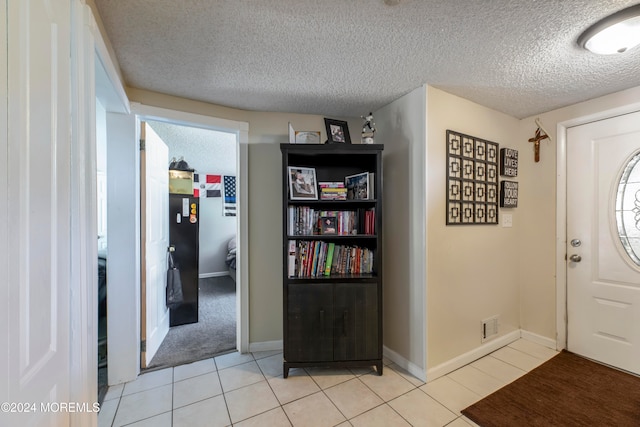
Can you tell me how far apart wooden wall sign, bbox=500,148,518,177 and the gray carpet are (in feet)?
10.1

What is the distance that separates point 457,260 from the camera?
211cm

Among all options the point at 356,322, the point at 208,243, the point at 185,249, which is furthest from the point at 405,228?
the point at 208,243

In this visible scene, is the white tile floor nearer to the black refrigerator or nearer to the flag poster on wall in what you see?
the black refrigerator

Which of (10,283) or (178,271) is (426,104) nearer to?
(10,283)

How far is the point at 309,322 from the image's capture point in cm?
197

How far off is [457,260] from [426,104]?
1271 mm

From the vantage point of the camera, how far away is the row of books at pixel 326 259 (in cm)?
208

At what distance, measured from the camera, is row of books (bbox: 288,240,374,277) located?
208cm

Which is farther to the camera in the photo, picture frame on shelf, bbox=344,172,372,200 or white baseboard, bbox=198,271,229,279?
white baseboard, bbox=198,271,229,279

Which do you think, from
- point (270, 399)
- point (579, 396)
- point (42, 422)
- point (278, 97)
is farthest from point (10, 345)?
point (579, 396)

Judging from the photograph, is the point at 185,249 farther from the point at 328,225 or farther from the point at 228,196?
the point at 228,196

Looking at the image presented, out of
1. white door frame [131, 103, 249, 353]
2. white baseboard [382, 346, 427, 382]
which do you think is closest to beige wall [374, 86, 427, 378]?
white baseboard [382, 346, 427, 382]

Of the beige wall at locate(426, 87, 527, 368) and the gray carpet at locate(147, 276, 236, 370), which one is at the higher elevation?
the beige wall at locate(426, 87, 527, 368)

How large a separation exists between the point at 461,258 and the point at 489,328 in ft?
2.54
